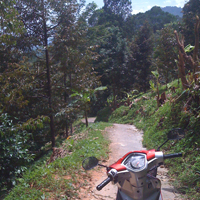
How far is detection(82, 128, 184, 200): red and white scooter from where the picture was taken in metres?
2.26

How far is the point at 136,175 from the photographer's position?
2.25 metres

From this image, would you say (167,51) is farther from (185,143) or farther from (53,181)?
(53,181)

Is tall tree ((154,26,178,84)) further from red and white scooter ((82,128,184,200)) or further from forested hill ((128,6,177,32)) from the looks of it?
forested hill ((128,6,177,32))

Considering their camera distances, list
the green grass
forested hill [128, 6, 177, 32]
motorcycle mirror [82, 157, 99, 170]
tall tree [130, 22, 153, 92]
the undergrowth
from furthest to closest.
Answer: forested hill [128, 6, 177, 32] < tall tree [130, 22, 153, 92] < the undergrowth < the green grass < motorcycle mirror [82, 157, 99, 170]

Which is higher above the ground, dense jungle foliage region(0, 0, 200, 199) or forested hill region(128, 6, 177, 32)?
forested hill region(128, 6, 177, 32)

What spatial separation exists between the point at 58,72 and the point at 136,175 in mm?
10489

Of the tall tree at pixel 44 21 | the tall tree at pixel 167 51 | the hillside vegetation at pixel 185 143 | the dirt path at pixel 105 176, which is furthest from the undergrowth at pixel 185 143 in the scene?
the tall tree at pixel 167 51

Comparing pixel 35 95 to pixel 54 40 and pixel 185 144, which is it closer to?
pixel 54 40

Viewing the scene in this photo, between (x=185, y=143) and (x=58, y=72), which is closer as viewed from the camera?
A: (x=185, y=143)

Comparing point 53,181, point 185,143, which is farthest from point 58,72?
point 185,143

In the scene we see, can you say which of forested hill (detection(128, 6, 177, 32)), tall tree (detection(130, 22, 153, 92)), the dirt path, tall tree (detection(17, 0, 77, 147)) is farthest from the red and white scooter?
forested hill (detection(128, 6, 177, 32))

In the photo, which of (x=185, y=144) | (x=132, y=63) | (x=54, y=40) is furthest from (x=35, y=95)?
(x=132, y=63)

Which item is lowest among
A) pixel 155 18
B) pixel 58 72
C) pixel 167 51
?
pixel 58 72

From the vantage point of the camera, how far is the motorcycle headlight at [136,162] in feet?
7.56
